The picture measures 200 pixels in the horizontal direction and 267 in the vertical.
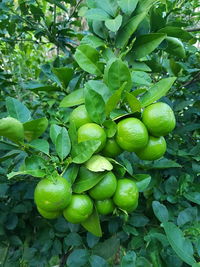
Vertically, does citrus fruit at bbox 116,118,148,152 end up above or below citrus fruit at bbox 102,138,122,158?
above

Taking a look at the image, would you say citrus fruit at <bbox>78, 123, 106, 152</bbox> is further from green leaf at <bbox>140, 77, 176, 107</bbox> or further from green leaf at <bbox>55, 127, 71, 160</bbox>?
green leaf at <bbox>140, 77, 176, 107</bbox>

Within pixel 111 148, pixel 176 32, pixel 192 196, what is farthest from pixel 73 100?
pixel 192 196

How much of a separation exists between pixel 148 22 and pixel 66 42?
0.68m

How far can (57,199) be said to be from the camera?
616mm

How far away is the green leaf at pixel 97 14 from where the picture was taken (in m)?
0.81

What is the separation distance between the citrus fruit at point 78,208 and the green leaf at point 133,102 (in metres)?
0.26

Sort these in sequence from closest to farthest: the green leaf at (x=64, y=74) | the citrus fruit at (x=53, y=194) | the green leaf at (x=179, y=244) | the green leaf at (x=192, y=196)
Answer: the citrus fruit at (x=53, y=194) → the green leaf at (x=179, y=244) → the green leaf at (x=64, y=74) → the green leaf at (x=192, y=196)

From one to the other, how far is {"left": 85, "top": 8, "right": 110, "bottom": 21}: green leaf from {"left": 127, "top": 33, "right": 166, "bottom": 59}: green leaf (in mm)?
124

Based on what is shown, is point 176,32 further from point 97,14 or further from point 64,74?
point 64,74

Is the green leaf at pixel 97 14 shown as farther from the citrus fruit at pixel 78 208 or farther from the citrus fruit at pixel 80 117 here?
the citrus fruit at pixel 78 208

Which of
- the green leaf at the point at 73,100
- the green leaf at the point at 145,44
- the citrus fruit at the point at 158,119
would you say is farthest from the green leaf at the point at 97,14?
the citrus fruit at the point at 158,119

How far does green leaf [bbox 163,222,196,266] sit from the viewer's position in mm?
717

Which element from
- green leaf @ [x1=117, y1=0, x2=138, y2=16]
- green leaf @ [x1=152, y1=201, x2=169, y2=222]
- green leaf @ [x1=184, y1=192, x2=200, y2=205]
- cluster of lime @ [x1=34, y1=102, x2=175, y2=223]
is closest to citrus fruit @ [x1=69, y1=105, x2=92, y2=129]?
cluster of lime @ [x1=34, y1=102, x2=175, y2=223]

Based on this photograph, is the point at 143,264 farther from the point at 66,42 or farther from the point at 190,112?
the point at 66,42
